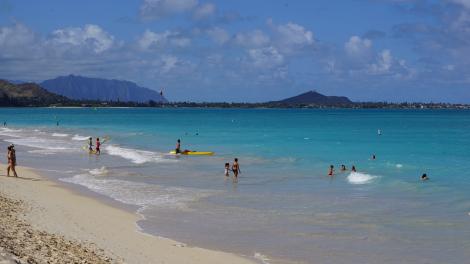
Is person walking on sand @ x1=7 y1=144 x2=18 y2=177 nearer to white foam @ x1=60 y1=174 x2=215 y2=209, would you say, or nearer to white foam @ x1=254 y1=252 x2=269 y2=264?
white foam @ x1=60 y1=174 x2=215 y2=209

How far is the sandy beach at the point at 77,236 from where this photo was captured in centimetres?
1069

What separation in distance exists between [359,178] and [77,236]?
17.9m

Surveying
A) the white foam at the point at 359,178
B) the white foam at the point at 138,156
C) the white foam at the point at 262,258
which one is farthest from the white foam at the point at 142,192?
the white foam at the point at 138,156

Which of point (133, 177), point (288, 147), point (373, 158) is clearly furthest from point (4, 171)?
point (288, 147)

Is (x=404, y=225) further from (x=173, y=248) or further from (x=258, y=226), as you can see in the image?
(x=173, y=248)

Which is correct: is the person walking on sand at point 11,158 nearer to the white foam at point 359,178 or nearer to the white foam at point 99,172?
the white foam at point 99,172

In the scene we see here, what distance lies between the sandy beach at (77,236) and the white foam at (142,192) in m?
1.68

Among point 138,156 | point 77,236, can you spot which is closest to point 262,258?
point 77,236

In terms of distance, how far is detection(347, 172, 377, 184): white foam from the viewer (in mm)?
27483

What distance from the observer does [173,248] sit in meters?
13.6

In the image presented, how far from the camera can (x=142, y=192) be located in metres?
22.8

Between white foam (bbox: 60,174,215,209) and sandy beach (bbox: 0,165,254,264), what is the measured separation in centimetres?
168

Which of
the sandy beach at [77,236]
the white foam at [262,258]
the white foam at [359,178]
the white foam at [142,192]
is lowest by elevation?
the white foam at [142,192]

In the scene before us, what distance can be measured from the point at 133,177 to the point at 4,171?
5704 millimetres
